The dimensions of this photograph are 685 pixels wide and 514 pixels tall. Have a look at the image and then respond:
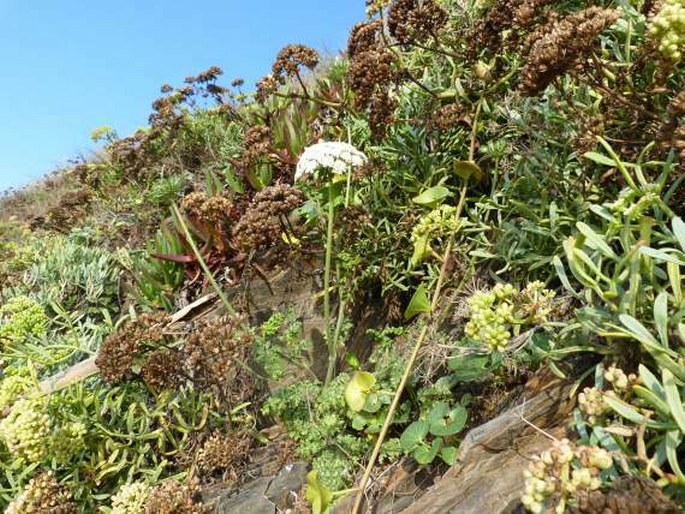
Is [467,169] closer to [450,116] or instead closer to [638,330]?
[450,116]

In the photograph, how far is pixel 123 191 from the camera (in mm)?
7180

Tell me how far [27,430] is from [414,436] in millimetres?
2152

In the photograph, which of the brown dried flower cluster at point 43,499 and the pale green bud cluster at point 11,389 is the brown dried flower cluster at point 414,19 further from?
the brown dried flower cluster at point 43,499

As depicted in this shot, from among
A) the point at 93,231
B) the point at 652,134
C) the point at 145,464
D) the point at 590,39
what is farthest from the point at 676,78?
the point at 93,231

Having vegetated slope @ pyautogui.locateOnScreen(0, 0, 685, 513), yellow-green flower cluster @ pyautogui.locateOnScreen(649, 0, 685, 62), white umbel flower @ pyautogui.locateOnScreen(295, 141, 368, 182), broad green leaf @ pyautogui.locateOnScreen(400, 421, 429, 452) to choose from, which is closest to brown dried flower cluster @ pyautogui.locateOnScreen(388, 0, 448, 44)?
vegetated slope @ pyautogui.locateOnScreen(0, 0, 685, 513)

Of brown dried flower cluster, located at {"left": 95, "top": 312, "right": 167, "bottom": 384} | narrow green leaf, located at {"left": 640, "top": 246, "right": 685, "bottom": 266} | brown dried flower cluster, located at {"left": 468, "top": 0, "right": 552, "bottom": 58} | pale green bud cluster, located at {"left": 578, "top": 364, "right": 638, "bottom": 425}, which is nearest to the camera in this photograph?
pale green bud cluster, located at {"left": 578, "top": 364, "right": 638, "bottom": 425}

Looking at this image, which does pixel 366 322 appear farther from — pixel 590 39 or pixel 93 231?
pixel 93 231

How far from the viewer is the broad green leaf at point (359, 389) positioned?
273 cm

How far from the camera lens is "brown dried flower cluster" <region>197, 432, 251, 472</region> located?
3139 millimetres

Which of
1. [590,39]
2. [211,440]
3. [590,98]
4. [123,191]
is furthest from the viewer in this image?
[123,191]

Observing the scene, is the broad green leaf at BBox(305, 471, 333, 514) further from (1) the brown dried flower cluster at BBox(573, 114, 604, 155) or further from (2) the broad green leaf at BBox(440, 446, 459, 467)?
(1) the brown dried flower cluster at BBox(573, 114, 604, 155)

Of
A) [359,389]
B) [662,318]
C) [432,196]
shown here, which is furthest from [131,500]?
[662,318]

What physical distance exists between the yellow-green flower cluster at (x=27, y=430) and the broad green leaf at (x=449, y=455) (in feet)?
7.38

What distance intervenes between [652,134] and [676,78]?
1.10ft
